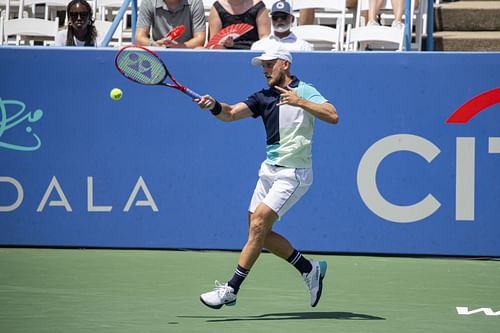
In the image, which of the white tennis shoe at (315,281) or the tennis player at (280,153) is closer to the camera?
the tennis player at (280,153)

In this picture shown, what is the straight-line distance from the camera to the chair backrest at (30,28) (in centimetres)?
1355

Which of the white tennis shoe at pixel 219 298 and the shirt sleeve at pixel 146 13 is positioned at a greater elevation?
the shirt sleeve at pixel 146 13

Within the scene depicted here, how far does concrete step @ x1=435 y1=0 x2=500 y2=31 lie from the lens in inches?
536

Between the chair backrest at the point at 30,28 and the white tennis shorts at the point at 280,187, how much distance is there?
6236mm

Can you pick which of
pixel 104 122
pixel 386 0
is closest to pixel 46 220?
pixel 104 122

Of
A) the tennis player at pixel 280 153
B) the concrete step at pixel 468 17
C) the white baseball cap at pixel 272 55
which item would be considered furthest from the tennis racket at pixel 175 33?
the concrete step at pixel 468 17

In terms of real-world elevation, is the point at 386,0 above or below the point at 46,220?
above

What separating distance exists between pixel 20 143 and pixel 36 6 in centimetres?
531

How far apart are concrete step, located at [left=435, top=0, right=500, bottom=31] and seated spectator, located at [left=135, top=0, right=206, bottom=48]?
142 inches

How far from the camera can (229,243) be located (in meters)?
10.8

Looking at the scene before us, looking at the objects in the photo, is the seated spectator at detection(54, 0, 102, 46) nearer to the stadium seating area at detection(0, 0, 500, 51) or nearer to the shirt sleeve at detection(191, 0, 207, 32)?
the shirt sleeve at detection(191, 0, 207, 32)

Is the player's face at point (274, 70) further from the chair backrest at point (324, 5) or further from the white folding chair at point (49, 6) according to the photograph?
the white folding chair at point (49, 6)

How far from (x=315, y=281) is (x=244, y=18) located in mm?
4470

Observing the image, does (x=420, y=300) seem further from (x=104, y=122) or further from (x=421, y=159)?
(x=104, y=122)
